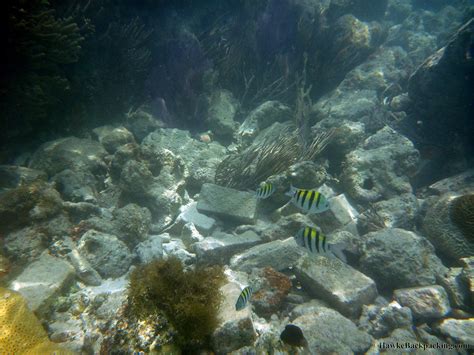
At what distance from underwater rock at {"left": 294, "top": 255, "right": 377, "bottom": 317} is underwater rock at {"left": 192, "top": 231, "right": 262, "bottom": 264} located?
0.91 m

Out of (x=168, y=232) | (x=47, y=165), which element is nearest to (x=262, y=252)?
(x=168, y=232)

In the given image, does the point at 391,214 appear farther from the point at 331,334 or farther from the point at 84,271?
the point at 84,271

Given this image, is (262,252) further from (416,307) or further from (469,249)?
(469,249)

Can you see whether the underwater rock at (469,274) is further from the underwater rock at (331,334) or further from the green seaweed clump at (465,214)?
the underwater rock at (331,334)

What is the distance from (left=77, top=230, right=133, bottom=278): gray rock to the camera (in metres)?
3.97

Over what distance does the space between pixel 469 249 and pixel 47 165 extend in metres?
7.37

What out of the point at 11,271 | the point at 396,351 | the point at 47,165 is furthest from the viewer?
the point at 47,165

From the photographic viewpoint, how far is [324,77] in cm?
866

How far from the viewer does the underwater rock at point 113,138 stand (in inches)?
226

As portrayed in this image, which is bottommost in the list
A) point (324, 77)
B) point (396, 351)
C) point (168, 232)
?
point (168, 232)

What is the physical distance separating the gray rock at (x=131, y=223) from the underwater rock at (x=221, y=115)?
3.26 meters

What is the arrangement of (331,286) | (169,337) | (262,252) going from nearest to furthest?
1. (169,337)
2. (331,286)
3. (262,252)

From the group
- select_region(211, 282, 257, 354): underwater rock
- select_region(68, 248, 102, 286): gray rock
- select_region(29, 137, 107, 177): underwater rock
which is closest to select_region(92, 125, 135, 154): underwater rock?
select_region(29, 137, 107, 177): underwater rock

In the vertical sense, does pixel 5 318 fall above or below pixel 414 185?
below
